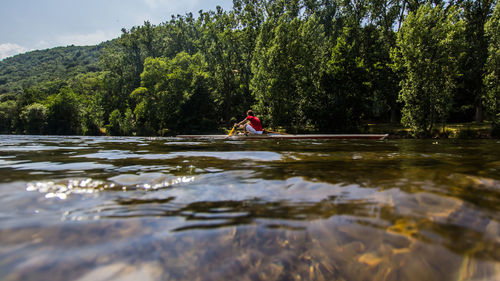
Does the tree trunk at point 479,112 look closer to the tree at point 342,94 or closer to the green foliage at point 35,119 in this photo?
the tree at point 342,94

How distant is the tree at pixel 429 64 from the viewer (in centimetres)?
2611

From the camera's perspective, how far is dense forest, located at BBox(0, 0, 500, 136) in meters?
26.8

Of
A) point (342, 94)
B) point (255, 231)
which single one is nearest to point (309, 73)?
point (342, 94)

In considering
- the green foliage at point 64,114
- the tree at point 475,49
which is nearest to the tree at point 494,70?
the tree at point 475,49

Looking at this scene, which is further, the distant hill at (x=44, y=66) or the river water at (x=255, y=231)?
the distant hill at (x=44, y=66)

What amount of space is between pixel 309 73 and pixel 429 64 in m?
15.1

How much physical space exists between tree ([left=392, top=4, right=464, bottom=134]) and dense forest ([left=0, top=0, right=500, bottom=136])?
0.11 m

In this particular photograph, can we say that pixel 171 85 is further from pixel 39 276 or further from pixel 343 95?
pixel 39 276

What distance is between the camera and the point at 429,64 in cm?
2652

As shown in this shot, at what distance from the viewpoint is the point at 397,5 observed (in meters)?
38.6

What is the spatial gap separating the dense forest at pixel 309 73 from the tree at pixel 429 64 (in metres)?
0.11

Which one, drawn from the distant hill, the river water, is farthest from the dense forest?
the distant hill

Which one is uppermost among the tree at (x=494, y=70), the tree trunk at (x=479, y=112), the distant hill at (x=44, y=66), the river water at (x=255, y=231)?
the distant hill at (x=44, y=66)

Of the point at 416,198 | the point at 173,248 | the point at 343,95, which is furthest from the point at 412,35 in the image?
the point at 173,248
